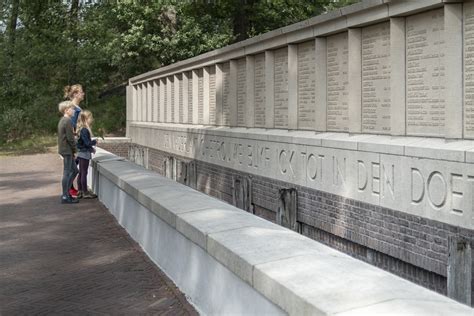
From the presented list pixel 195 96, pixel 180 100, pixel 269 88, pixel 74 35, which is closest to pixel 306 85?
pixel 269 88

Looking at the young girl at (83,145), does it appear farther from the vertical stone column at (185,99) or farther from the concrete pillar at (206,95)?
the vertical stone column at (185,99)

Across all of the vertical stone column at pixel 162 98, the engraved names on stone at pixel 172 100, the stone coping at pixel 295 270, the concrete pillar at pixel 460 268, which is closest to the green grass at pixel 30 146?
the vertical stone column at pixel 162 98

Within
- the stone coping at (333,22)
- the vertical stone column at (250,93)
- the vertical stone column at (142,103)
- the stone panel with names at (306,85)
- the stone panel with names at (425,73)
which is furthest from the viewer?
the vertical stone column at (142,103)

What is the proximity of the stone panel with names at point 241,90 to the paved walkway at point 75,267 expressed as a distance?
3.33m

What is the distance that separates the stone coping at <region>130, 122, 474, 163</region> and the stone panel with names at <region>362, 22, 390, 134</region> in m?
0.18

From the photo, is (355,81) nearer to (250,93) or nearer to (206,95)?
(250,93)

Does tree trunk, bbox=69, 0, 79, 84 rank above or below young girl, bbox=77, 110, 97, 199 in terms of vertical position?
above

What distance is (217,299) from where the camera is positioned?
4.84 metres

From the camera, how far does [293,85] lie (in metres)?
11.4

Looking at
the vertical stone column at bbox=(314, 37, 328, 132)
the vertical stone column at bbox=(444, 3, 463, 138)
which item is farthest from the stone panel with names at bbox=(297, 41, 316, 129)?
the vertical stone column at bbox=(444, 3, 463, 138)

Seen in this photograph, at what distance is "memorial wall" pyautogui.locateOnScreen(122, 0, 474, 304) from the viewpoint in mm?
7113

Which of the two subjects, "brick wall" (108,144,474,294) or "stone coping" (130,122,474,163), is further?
"brick wall" (108,144,474,294)

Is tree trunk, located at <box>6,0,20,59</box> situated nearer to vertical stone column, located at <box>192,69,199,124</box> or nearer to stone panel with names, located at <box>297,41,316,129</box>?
vertical stone column, located at <box>192,69,199,124</box>

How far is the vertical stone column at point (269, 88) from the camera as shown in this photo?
41.1ft
